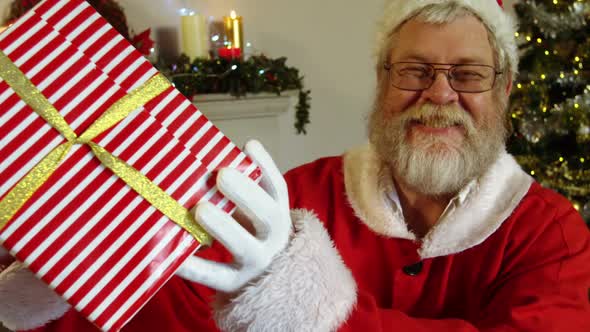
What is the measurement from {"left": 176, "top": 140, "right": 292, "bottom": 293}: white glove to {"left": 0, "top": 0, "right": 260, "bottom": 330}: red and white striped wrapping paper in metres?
0.03

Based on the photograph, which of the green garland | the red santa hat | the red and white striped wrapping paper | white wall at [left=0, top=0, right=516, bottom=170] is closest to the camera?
the red and white striped wrapping paper

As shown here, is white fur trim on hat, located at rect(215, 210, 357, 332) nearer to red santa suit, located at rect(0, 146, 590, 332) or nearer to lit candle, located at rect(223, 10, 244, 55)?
red santa suit, located at rect(0, 146, 590, 332)

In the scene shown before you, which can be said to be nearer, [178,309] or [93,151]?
[93,151]

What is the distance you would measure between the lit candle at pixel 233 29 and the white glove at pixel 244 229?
2.12 metres

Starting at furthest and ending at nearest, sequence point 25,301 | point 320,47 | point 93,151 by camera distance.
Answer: point 320,47 < point 25,301 < point 93,151

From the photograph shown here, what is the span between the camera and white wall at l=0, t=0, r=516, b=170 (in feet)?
10.4

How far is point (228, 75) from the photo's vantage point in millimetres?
2684

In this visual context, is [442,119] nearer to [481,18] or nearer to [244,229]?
[481,18]

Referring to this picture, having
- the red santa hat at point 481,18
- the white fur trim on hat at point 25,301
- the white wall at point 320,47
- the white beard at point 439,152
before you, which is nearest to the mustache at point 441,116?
the white beard at point 439,152

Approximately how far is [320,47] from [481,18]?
2202mm

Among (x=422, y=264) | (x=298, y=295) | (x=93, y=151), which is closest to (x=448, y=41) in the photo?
(x=422, y=264)

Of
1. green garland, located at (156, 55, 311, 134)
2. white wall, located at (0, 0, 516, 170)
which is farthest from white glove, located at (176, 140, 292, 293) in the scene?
white wall, located at (0, 0, 516, 170)

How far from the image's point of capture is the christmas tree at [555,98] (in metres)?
2.02

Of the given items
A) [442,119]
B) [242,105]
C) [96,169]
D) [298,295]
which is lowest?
[242,105]
